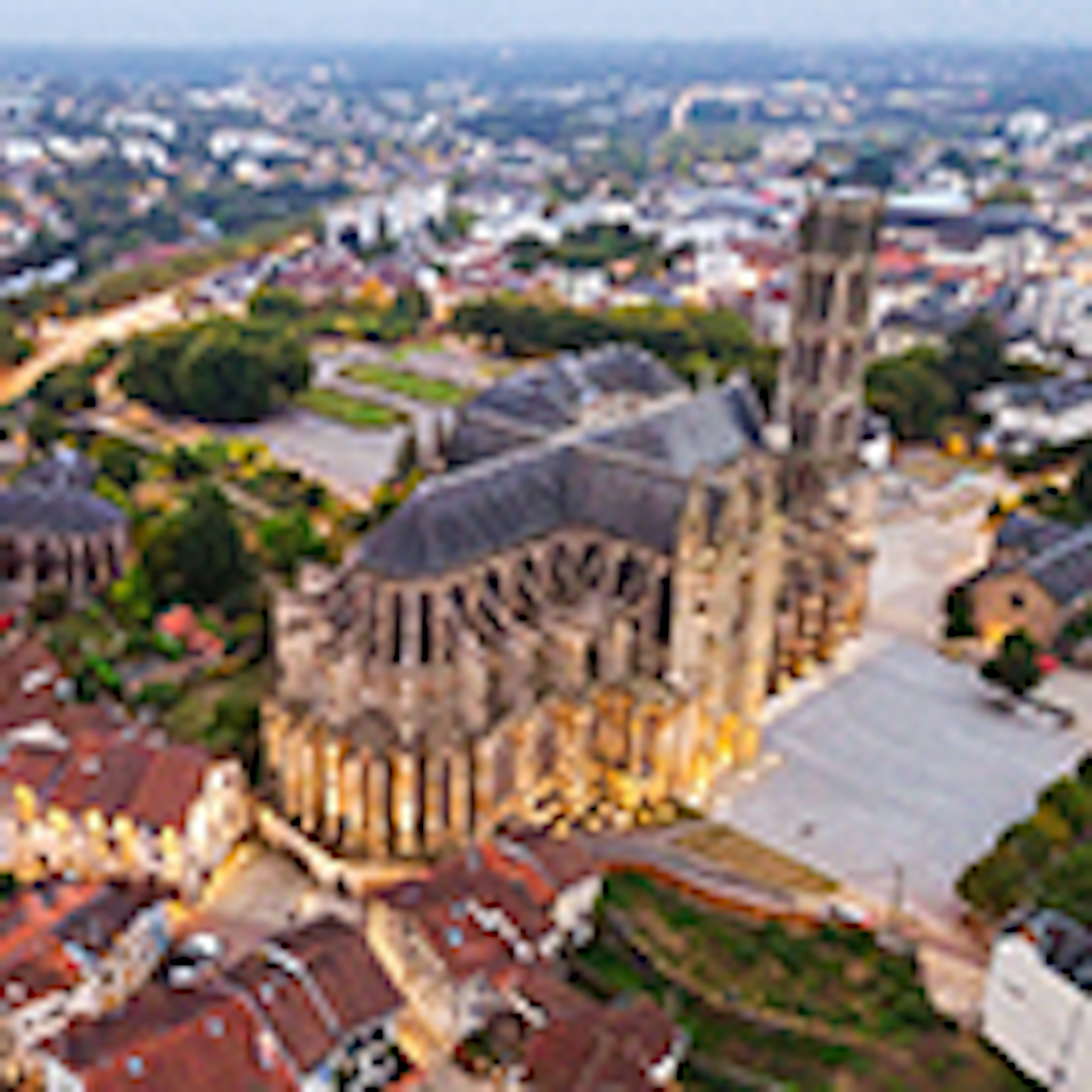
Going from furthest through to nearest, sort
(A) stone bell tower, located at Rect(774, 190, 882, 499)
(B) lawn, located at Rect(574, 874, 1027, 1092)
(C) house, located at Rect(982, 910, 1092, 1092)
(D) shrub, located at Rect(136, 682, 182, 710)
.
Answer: (D) shrub, located at Rect(136, 682, 182, 710) → (A) stone bell tower, located at Rect(774, 190, 882, 499) → (B) lawn, located at Rect(574, 874, 1027, 1092) → (C) house, located at Rect(982, 910, 1092, 1092)

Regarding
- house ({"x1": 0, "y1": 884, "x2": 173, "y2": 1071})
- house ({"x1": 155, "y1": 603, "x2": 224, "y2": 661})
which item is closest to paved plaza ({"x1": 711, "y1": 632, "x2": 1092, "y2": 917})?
house ({"x1": 0, "y1": 884, "x2": 173, "y2": 1071})

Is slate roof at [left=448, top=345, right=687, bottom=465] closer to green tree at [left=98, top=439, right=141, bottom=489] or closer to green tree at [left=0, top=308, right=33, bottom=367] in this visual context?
green tree at [left=98, top=439, right=141, bottom=489]

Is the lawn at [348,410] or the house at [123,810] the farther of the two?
the lawn at [348,410]

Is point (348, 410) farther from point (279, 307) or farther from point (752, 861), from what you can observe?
point (752, 861)

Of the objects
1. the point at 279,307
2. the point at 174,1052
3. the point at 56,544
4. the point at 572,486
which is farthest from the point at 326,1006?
the point at 279,307

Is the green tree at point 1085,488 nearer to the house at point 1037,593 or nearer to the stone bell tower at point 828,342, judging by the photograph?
the house at point 1037,593

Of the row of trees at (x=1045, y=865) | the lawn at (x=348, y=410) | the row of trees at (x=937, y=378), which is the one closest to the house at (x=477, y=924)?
the row of trees at (x=1045, y=865)
